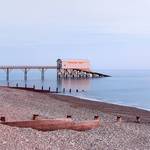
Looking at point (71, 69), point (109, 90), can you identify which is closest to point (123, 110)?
point (109, 90)

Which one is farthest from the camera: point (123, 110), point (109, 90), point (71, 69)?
point (71, 69)

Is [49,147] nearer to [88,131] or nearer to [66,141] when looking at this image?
[66,141]

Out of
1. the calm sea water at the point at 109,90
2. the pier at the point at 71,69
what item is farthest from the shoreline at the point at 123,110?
the pier at the point at 71,69

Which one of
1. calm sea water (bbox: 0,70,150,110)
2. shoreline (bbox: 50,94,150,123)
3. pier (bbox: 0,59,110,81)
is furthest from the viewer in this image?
pier (bbox: 0,59,110,81)

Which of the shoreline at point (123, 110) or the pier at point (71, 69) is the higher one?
the shoreline at point (123, 110)

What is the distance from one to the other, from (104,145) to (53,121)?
2.50 metres

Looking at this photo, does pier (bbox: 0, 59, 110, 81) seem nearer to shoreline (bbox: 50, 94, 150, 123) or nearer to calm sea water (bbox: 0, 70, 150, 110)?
calm sea water (bbox: 0, 70, 150, 110)

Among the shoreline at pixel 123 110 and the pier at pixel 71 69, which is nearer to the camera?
the shoreline at pixel 123 110

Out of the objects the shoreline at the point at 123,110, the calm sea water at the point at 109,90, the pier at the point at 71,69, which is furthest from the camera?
the pier at the point at 71,69

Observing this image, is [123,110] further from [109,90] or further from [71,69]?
[71,69]

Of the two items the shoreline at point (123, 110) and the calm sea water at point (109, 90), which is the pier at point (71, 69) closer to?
the calm sea water at point (109, 90)

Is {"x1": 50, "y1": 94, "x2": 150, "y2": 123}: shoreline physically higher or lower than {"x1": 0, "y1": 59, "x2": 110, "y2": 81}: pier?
higher

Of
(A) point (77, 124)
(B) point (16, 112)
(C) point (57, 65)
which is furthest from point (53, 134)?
(C) point (57, 65)

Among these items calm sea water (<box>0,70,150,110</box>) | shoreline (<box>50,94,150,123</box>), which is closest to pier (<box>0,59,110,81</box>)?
calm sea water (<box>0,70,150,110</box>)
